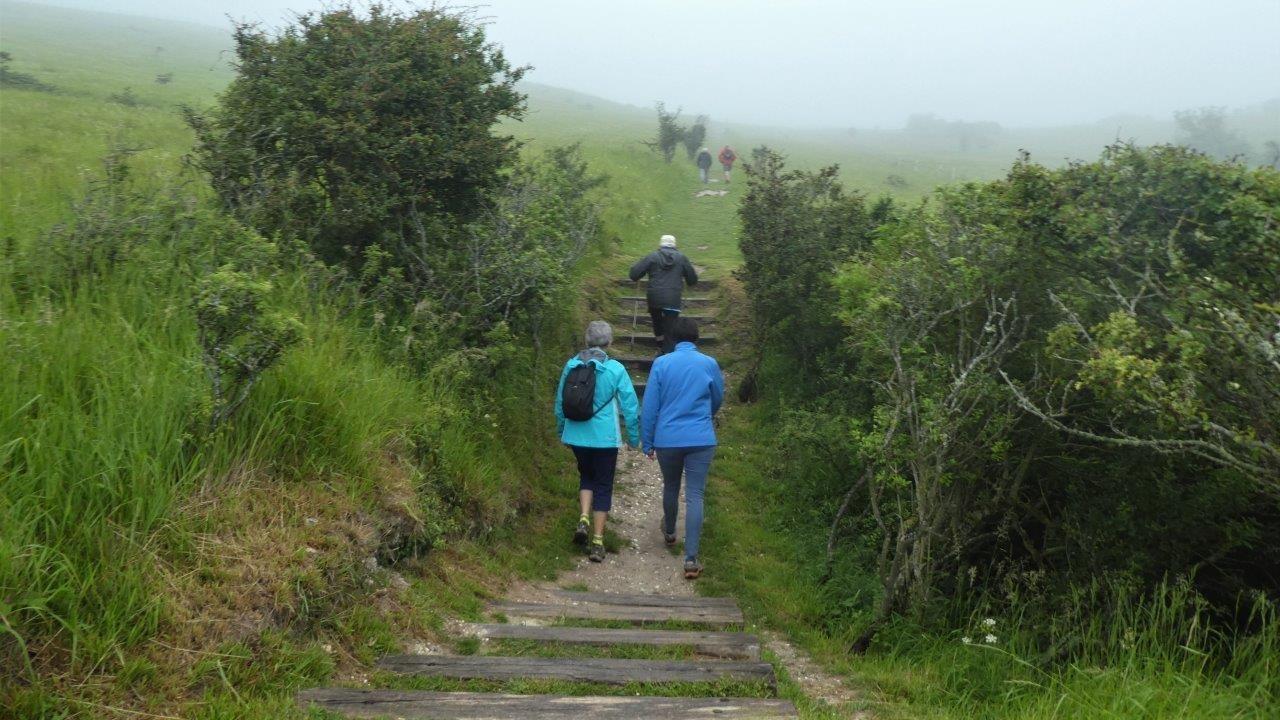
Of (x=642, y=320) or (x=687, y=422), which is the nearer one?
(x=687, y=422)

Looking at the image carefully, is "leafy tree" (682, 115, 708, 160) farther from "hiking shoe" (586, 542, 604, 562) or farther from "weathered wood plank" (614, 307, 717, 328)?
"hiking shoe" (586, 542, 604, 562)

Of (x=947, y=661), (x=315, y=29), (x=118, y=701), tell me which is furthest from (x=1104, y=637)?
(x=315, y=29)

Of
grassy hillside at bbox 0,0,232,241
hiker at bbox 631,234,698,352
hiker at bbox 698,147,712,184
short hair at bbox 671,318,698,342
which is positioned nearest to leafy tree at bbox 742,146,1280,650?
short hair at bbox 671,318,698,342

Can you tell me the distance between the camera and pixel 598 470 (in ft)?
25.5

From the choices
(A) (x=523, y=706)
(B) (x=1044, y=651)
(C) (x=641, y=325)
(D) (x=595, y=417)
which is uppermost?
(D) (x=595, y=417)

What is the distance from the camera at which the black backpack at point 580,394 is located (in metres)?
7.48

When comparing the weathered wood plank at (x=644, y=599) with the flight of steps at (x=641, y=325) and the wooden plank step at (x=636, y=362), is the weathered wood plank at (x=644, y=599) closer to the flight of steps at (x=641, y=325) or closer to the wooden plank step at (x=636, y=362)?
the flight of steps at (x=641, y=325)

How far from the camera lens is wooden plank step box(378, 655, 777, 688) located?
4266mm

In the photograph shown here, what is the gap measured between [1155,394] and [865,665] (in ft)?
7.65

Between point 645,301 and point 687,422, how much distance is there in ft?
26.7

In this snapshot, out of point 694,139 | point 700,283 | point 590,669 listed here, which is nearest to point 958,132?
point 694,139

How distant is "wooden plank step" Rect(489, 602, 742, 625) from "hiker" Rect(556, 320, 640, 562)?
158 centimetres

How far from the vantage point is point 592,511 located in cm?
812

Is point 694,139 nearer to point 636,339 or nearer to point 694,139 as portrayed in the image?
point 694,139
